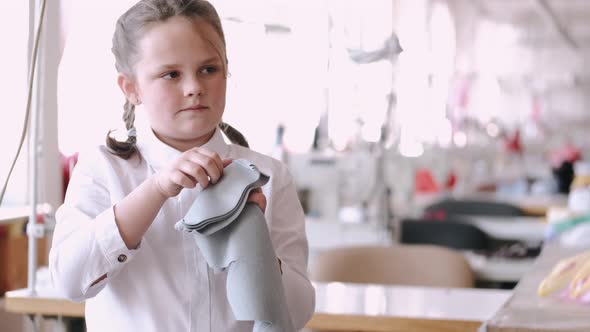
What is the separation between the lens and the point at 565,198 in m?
6.68

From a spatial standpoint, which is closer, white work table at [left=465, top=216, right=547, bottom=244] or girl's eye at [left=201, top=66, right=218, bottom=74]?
girl's eye at [left=201, top=66, right=218, bottom=74]

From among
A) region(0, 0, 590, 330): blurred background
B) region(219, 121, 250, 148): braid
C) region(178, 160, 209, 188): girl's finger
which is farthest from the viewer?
region(0, 0, 590, 330): blurred background

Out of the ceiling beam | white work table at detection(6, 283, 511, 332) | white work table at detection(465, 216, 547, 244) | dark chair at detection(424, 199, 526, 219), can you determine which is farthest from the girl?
the ceiling beam

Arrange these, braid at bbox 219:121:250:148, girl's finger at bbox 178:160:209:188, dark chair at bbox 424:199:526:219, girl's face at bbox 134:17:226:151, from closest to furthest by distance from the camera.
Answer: girl's finger at bbox 178:160:209:188 → girl's face at bbox 134:17:226:151 → braid at bbox 219:121:250:148 → dark chair at bbox 424:199:526:219

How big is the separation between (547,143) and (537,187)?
2.48 metres

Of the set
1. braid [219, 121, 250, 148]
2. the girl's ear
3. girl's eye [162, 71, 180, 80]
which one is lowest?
braid [219, 121, 250, 148]

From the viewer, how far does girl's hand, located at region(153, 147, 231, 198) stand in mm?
1076

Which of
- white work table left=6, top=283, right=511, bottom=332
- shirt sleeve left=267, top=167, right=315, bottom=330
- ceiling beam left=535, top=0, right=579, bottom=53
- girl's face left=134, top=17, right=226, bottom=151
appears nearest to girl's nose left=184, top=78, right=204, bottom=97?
girl's face left=134, top=17, right=226, bottom=151

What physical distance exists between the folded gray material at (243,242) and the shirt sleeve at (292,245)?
0.21 m

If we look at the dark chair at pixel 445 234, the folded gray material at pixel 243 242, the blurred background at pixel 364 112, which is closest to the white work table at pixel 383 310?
the blurred background at pixel 364 112

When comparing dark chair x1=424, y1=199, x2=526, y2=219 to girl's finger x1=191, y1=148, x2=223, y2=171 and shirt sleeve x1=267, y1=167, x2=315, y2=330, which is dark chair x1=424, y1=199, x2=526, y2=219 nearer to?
shirt sleeve x1=267, y1=167, x2=315, y2=330

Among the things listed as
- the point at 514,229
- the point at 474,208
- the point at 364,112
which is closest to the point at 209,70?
the point at 514,229

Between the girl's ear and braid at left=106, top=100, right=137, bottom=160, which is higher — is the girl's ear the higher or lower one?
the higher one

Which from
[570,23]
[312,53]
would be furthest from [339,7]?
[570,23]
